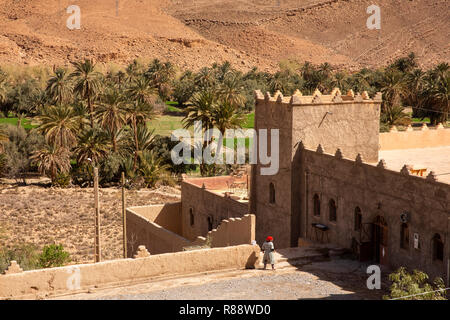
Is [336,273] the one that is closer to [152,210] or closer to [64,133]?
[152,210]

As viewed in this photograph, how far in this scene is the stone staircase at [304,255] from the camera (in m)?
22.2

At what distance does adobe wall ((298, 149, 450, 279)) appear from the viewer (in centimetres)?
1973

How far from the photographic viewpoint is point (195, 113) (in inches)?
1962

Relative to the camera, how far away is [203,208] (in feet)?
105

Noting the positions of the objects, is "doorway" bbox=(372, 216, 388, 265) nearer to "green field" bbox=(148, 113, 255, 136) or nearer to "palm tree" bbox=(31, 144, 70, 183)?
"palm tree" bbox=(31, 144, 70, 183)

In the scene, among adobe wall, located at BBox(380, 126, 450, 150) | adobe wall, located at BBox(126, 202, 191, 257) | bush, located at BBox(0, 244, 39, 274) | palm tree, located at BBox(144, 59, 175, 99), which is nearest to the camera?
bush, located at BBox(0, 244, 39, 274)

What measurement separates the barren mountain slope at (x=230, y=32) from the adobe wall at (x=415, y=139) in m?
94.7

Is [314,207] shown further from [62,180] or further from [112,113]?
[62,180]

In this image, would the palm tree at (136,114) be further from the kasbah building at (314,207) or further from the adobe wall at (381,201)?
the adobe wall at (381,201)

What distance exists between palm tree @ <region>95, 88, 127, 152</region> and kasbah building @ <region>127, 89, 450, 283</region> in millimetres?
19557

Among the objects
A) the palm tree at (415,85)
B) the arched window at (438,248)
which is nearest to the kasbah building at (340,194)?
the arched window at (438,248)

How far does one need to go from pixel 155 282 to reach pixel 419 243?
26.3ft

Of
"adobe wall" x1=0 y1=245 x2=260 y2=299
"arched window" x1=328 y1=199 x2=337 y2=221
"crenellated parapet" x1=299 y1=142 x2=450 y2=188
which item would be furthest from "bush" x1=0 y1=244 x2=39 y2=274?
"crenellated parapet" x1=299 y1=142 x2=450 y2=188

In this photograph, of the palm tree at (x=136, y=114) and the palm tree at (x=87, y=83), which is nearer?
the palm tree at (x=136, y=114)
